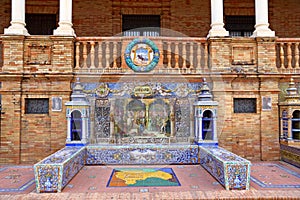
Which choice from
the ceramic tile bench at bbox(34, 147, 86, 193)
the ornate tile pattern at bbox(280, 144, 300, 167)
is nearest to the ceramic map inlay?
the ceramic tile bench at bbox(34, 147, 86, 193)

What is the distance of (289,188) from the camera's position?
5.27 m

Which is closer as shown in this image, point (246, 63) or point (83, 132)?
point (83, 132)

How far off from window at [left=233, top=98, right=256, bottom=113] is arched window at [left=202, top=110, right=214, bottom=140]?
851mm

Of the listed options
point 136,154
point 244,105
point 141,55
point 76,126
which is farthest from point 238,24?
point 76,126

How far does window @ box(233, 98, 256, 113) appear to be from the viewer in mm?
7957

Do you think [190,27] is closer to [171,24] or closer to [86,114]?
[171,24]

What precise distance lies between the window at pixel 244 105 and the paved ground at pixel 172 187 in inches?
69.4

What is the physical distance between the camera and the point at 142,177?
588 cm

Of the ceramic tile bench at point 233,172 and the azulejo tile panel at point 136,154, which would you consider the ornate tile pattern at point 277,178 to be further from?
the azulejo tile panel at point 136,154

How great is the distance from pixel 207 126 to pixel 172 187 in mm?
2894

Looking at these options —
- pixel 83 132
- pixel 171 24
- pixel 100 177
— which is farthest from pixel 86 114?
pixel 171 24

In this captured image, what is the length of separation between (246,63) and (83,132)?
492cm

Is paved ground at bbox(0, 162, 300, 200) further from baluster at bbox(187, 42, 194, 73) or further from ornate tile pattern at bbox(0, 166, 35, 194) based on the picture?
baluster at bbox(187, 42, 194, 73)

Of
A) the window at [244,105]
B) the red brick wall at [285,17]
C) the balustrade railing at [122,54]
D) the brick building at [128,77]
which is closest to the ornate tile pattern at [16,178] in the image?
the brick building at [128,77]
